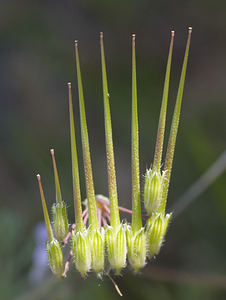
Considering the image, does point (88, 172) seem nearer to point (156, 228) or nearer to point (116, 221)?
point (116, 221)

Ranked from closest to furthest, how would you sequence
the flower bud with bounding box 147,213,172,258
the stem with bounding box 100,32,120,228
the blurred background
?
the stem with bounding box 100,32,120,228 → the flower bud with bounding box 147,213,172,258 → the blurred background

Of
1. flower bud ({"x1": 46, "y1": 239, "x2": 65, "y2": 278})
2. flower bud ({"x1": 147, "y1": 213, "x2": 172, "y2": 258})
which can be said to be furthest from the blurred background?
flower bud ({"x1": 147, "y1": 213, "x2": 172, "y2": 258})

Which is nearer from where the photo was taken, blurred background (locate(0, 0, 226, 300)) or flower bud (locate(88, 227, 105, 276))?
flower bud (locate(88, 227, 105, 276))

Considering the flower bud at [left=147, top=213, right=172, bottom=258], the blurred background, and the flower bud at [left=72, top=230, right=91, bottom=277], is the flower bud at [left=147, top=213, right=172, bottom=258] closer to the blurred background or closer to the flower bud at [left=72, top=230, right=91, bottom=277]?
the flower bud at [left=72, top=230, right=91, bottom=277]

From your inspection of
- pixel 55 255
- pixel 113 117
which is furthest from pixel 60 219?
pixel 113 117

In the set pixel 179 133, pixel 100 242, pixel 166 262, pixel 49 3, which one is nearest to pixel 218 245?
pixel 166 262

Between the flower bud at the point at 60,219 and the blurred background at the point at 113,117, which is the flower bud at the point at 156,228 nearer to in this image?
the flower bud at the point at 60,219

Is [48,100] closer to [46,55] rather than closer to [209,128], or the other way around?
[46,55]
